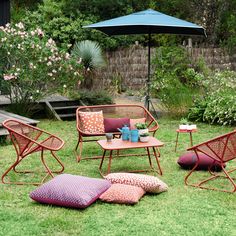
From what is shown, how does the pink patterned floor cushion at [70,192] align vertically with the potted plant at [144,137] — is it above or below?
below

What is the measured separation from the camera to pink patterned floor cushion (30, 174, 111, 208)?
4898mm

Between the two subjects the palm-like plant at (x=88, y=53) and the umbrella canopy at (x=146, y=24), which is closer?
the umbrella canopy at (x=146, y=24)

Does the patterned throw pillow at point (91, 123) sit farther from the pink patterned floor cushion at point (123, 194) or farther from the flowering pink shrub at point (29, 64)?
the flowering pink shrub at point (29, 64)

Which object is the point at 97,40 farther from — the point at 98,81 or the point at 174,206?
the point at 174,206

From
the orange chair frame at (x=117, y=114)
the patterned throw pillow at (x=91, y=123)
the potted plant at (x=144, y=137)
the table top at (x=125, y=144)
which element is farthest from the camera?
the patterned throw pillow at (x=91, y=123)

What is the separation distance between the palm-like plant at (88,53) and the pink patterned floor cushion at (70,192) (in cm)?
988

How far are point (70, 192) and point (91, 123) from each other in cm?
259

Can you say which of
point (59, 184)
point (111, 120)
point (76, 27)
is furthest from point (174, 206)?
point (76, 27)

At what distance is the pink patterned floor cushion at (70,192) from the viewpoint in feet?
16.1

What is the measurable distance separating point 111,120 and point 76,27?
376 inches

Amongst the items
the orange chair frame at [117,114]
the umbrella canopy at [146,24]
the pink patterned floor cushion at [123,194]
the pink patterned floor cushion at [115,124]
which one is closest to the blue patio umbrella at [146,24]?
the umbrella canopy at [146,24]

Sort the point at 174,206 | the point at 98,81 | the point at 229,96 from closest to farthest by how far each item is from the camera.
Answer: the point at 174,206, the point at 229,96, the point at 98,81

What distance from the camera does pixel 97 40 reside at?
1675 cm

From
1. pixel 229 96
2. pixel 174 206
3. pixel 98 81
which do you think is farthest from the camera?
pixel 98 81
